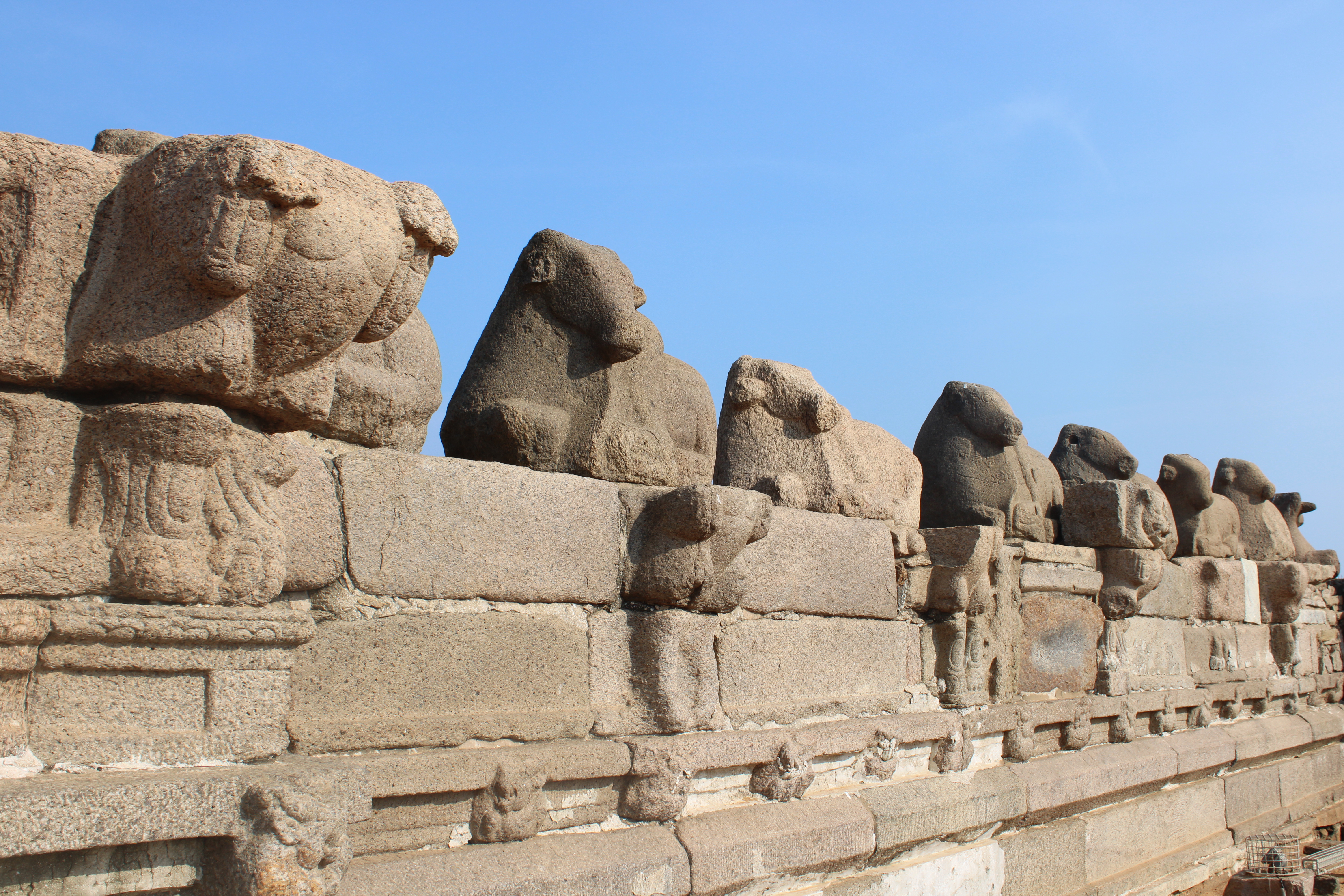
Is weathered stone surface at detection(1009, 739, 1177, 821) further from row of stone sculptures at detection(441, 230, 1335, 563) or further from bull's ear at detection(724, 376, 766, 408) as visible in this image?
bull's ear at detection(724, 376, 766, 408)

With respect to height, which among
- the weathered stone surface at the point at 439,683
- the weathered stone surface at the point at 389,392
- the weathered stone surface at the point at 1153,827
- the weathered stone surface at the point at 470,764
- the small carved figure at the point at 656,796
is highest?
the weathered stone surface at the point at 389,392

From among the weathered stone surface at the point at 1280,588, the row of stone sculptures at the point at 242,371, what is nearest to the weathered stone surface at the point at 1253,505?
the weathered stone surface at the point at 1280,588

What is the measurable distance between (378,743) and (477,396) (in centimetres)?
124

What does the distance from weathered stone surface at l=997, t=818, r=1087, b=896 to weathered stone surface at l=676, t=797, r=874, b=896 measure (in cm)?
114

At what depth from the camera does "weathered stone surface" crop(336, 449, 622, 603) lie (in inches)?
103

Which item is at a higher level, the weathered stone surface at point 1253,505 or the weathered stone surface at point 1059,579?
the weathered stone surface at point 1253,505

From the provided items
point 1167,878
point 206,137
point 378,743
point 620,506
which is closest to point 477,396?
point 620,506

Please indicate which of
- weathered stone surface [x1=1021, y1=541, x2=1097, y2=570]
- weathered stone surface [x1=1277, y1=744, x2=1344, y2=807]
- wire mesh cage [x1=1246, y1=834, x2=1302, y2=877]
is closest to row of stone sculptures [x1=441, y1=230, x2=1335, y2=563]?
weathered stone surface [x1=1021, y1=541, x2=1097, y2=570]

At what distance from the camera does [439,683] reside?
270 cm

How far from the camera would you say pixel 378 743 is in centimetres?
254

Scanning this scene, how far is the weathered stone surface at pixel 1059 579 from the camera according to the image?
5.32 metres

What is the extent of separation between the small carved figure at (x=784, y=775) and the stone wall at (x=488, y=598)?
2 cm

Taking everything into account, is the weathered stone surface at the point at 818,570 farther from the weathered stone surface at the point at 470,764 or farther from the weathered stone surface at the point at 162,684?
the weathered stone surface at the point at 162,684

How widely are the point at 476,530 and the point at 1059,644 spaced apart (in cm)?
366
